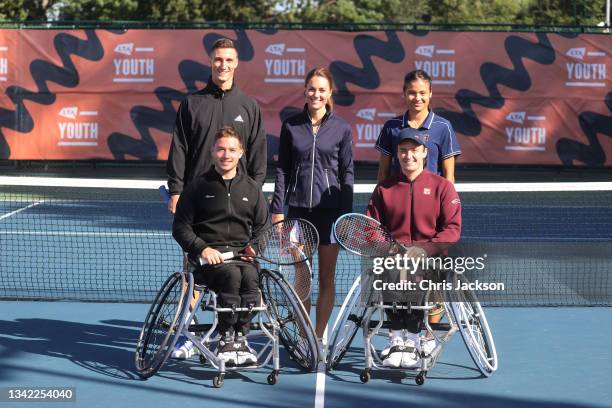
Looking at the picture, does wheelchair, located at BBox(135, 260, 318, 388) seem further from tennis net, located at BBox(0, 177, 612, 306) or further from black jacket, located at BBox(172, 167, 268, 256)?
tennis net, located at BBox(0, 177, 612, 306)

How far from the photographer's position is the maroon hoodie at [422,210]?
6141 millimetres

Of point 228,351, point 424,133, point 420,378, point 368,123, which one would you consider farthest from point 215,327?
point 368,123

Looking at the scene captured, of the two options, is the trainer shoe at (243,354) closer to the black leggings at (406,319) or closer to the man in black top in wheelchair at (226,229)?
the man in black top in wheelchair at (226,229)

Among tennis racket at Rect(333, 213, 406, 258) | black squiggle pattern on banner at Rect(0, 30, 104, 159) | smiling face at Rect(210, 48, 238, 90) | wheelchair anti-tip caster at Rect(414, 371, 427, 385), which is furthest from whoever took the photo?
black squiggle pattern on banner at Rect(0, 30, 104, 159)

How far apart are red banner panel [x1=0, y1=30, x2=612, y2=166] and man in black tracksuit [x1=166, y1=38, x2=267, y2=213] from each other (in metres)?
12.8

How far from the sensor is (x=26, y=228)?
13336mm

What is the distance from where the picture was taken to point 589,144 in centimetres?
1967

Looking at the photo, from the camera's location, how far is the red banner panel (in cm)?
1955

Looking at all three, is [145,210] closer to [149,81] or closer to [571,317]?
[149,81]

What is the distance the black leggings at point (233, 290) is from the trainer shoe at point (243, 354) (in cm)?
5

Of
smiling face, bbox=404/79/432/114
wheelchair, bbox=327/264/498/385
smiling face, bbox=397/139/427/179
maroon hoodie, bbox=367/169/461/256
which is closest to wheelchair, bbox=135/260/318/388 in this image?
wheelchair, bbox=327/264/498/385

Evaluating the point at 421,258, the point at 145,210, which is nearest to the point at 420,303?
the point at 421,258

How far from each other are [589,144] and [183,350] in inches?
575

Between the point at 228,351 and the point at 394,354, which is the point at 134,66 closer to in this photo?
the point at 228,351
